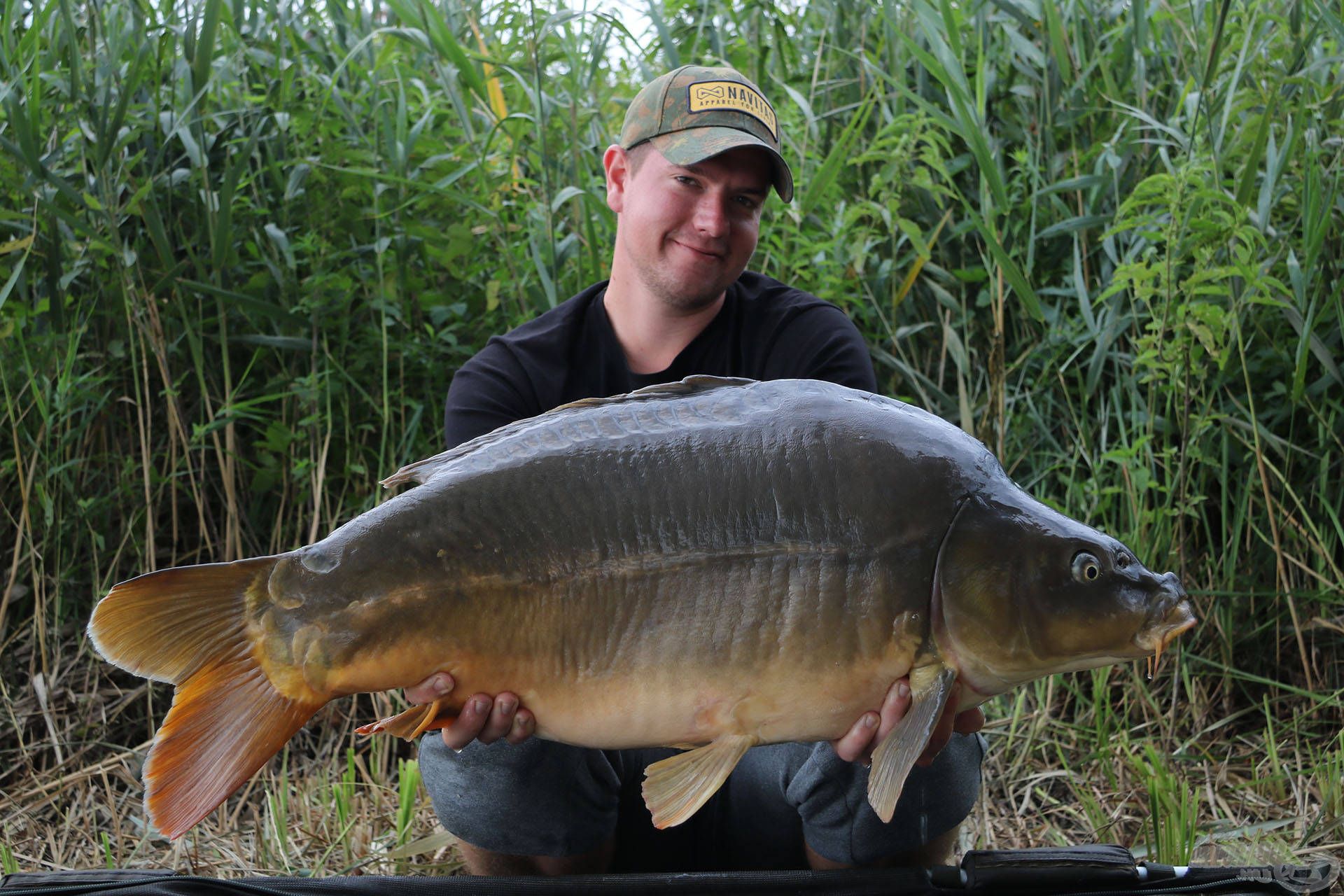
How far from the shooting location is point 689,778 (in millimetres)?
1463

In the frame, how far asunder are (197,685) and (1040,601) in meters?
0.95

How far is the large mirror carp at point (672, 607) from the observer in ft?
4.72

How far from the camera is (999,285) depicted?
278 cm

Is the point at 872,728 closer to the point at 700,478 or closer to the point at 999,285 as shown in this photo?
the point at 700,478

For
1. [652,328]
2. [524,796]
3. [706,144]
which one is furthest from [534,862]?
[706,144]

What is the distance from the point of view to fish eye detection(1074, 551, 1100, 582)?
57.2 inches

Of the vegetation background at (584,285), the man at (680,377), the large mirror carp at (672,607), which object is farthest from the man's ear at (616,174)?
the large mirror carp at (672,607)

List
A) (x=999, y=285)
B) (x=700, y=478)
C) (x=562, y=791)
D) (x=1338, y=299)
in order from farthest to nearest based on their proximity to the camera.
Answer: (x=999, y=285) < (x=1338, y=299) < (x=562, y=791) < (x=700, y=478)

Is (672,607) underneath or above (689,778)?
above

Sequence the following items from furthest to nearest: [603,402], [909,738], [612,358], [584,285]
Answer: [584,285], [612,358], [603,402], [909,738]

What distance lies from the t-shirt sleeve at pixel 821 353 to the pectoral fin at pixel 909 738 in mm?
825

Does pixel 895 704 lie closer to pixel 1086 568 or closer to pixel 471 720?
pixel 1086 568

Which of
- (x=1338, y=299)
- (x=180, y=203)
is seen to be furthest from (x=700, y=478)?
(x=180, y=203)

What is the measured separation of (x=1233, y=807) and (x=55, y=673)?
94.2 inches
